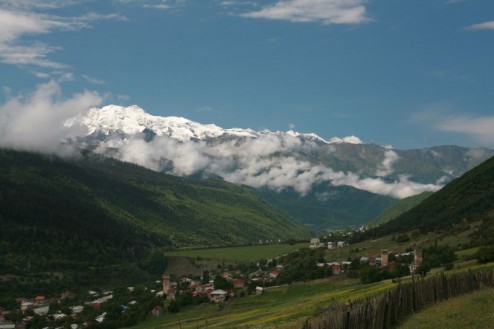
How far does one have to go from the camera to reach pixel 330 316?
3020 centimetres

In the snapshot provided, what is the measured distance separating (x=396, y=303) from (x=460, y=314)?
4.03 meters

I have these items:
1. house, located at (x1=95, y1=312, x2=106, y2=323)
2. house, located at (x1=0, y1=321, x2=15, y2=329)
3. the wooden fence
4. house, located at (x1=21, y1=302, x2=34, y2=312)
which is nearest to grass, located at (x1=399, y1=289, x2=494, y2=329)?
the wooden fence

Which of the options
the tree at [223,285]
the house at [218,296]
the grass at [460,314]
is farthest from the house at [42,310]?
the grass at [460,314]

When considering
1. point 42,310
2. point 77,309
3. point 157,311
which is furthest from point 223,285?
point 42,310

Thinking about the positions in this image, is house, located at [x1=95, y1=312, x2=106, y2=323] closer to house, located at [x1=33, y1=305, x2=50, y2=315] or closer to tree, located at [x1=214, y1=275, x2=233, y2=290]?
tree, located at [x1=214, y1=275, x2=233, y2=290]

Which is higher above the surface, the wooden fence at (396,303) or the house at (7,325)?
the wooden fence at (396,303)

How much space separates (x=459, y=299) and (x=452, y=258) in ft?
216

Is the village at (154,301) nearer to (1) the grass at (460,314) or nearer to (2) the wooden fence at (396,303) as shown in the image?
(2) the wooden fence at (396,303)

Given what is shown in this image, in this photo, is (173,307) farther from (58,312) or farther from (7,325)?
(7,325)

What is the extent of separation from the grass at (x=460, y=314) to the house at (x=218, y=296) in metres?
91.9

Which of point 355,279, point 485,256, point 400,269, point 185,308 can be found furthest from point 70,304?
point 485,256

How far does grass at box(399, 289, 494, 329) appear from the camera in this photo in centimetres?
3291

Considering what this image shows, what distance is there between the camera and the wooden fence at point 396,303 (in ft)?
100.0

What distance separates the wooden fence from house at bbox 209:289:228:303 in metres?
89.4
